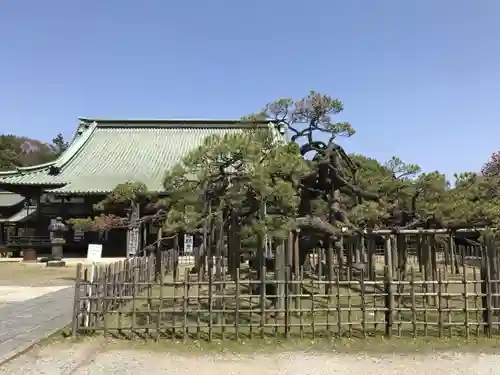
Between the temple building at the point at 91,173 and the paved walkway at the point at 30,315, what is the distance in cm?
1034

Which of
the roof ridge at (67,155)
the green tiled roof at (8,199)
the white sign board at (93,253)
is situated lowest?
the white sign board at (93,253)

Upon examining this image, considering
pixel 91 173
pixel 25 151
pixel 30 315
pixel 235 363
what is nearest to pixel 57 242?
pixel 91 173

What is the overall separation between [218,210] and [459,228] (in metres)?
7.02

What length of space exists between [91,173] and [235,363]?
2517cm

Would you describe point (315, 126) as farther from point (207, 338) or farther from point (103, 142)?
point (103, 142)

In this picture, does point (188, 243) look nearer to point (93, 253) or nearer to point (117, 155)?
point (117, 155)

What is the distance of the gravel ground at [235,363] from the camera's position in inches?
256

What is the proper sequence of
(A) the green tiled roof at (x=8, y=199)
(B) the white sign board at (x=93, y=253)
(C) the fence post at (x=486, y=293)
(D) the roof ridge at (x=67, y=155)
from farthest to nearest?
1. (A) the green tiled roof at (x=8, y=199)
2. (D) the roof ridge at (x=67, y=155)
3. (B) the white sign board at (x=93, y=253)
4. (C) the fence post at (x=486, y=293)

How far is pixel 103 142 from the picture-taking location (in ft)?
115

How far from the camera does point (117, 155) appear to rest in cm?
3300

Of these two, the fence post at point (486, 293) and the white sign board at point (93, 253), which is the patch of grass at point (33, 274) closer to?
the white sign board at point (93, 253)

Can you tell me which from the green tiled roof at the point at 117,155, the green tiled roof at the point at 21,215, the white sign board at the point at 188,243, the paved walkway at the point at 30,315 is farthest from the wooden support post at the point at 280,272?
the green tiled roof at the point at 21,215

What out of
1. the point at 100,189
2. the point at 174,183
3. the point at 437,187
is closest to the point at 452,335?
the point at 437,187

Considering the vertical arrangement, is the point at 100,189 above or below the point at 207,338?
above
